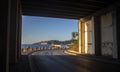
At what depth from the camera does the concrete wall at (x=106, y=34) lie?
30.8 meters

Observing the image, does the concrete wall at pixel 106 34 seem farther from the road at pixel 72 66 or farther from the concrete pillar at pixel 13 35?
the concrete pillar at pixel 13 35

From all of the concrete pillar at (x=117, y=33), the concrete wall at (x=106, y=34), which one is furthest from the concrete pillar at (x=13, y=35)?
the concrete wall at (x=106, y=34)

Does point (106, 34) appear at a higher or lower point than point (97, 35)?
higher

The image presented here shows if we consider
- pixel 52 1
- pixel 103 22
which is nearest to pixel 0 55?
pixel 52 1

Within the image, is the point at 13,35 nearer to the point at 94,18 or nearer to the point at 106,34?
the point at 106,34

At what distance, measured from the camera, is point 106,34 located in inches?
1261

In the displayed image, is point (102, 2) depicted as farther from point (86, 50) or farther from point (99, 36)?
point (86, 50)

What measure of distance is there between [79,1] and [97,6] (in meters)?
4.26

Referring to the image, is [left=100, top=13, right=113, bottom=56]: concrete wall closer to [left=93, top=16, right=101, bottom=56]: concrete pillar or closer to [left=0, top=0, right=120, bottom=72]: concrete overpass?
[left=0, top=0, right=120, bottom=72]: concrete overpass

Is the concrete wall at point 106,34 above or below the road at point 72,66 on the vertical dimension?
above

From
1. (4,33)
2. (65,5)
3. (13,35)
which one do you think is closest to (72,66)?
(13,35)

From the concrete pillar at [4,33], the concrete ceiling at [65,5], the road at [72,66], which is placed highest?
the concrete ceiling at [65,5]

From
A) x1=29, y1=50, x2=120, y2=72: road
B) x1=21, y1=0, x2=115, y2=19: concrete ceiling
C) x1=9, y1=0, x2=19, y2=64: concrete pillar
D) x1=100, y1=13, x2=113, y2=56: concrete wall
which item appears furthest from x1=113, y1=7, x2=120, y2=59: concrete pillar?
x1=9, y1=0, x2=19, y2=64: concrete pillar

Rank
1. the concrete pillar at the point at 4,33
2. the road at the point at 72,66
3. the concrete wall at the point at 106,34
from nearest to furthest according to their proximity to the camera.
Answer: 1. the concrete pillar at the point at 4,33
2. the road at the point at 72,66
3. the concrete wall at the point at 106,34
